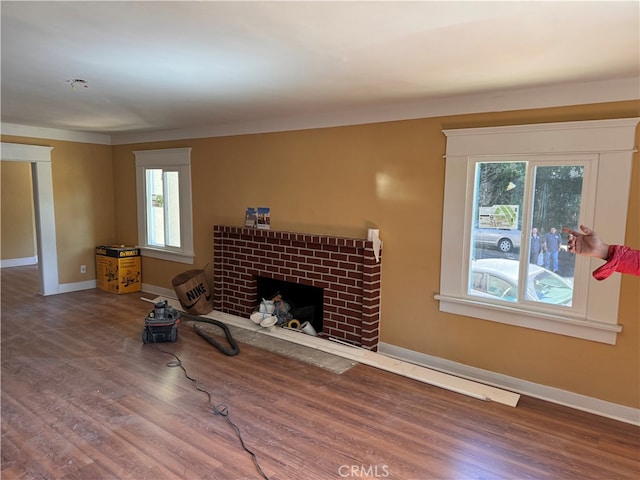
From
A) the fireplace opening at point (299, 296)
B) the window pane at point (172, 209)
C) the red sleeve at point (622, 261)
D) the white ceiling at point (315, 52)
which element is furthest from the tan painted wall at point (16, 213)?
the red sleeve at point (622, 261)

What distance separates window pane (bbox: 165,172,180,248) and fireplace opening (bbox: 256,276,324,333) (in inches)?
67.2

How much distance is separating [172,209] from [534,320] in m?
4.74

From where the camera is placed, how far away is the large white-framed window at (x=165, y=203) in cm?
552

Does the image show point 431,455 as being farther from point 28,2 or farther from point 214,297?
point 214,297

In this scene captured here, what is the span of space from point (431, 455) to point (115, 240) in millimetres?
5976

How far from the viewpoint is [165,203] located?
5871 millimetres

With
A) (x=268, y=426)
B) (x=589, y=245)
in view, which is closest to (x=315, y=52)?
(x=589, y=245)

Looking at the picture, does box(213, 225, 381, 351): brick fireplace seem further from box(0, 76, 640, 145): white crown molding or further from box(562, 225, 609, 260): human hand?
box(562, 225, 609, 260): human hand

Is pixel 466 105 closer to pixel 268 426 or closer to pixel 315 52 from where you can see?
pixel 315 52

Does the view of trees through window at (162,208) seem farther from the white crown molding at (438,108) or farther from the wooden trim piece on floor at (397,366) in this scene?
the wooden trim piece on floor at (397,366)

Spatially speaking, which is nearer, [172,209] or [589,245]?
[589,245]

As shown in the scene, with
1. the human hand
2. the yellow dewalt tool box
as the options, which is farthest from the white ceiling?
the yellow dewalt tool box

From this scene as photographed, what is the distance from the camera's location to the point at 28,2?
66.2 inches

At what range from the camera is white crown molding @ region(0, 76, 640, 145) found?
2.76 metres
